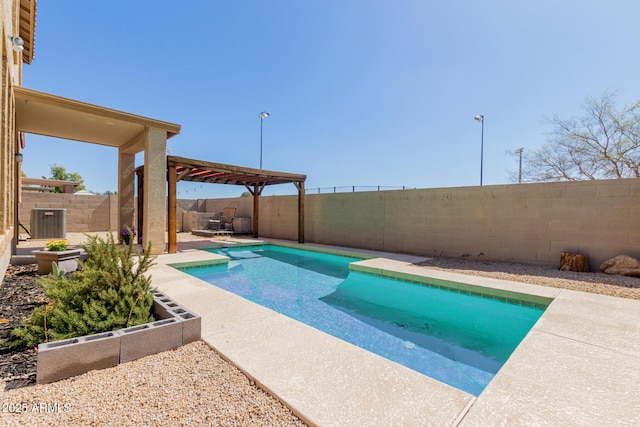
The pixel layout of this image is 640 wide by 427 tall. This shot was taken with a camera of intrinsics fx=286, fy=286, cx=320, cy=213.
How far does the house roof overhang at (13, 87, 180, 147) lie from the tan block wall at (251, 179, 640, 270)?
253 inches

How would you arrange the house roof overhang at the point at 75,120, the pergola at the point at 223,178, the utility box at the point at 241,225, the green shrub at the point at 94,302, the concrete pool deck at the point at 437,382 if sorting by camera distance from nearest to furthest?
1. the concrete pool deck at the point at 437,382
2. the green shrub at the point at 94,302
3. the house roof overhang at the point at 75,120
4. the pergola at the point at 223,178
5. the utility box at the point at 241,225

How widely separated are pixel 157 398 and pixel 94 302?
123cm

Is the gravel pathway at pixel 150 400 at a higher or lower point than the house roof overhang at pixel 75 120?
lower

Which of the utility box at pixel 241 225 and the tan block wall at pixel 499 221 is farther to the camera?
the utility box at pixel 241 225

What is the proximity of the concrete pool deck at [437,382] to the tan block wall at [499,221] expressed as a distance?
336 centimetres

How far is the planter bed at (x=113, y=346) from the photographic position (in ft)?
6.37

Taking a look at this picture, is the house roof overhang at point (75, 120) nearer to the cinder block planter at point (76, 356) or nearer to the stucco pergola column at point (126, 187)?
the stucco pergola column at point (126, 187)

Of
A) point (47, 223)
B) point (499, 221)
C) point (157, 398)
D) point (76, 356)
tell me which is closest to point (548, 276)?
point (499, 221)

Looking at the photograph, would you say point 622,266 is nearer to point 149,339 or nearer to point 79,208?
point 149,339

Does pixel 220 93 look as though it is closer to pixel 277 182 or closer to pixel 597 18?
pixel 277 182

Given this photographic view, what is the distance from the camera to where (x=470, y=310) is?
177 inches

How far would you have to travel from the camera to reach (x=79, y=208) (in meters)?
12.4

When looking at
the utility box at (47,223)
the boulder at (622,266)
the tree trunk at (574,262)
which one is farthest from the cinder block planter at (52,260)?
the boulder at (622,266)

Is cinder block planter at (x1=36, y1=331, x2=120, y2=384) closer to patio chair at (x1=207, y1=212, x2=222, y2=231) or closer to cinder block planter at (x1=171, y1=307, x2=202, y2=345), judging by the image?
cinder block planter at (x1=171, y1=307, x2=202, y2=345)
